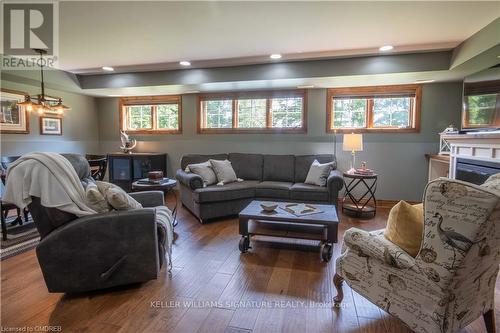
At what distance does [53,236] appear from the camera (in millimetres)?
1796

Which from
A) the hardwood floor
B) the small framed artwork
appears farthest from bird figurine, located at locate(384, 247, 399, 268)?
the small framed artwork

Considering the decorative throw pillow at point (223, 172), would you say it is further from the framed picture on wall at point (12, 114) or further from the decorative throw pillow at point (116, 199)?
the framed picture on wall at point (12, 114)

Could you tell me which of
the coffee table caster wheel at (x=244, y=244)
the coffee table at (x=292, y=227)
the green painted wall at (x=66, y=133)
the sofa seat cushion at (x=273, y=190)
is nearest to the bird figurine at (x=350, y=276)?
the coffee table at (x=292, y=227)

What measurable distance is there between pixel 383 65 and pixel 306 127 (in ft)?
5.23

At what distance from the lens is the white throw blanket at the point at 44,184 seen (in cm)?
174

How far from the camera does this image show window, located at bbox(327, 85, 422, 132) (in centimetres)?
432

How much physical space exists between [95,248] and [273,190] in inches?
97.7

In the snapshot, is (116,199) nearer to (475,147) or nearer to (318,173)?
(318,173)

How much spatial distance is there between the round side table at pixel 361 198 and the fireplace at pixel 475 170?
1.21m

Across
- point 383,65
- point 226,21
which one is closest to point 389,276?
point 226,21

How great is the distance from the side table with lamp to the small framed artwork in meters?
5.01

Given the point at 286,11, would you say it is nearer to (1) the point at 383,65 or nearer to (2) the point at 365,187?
(1) the point at 383,65

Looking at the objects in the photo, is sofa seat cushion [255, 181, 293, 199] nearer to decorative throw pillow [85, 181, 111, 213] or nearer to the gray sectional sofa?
the gray sectional sofa

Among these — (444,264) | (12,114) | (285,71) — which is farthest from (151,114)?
(444,264)
